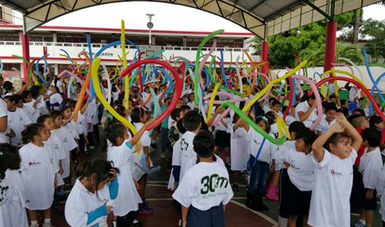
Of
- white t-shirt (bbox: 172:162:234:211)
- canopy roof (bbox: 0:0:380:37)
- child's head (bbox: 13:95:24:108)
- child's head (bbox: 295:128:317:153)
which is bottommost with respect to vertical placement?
white t-shirt (bbox: 172:162:234:211)

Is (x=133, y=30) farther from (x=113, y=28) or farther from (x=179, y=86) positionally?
(x=179, y=86)

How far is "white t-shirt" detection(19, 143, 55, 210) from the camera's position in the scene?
138 inches

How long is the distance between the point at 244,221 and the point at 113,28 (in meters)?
24.5

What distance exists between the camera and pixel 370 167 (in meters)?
3.69

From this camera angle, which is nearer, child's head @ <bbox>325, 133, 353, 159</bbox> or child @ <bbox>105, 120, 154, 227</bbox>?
child's head @ <bbox>325, 133, 353, 159</bbox>

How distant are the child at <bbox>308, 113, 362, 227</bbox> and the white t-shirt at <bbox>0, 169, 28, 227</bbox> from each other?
102 inches

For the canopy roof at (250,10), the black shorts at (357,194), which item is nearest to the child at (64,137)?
the black shorts at (357,194)

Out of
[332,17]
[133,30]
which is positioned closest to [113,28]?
[133,30]

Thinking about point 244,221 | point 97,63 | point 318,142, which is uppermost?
point 97,63

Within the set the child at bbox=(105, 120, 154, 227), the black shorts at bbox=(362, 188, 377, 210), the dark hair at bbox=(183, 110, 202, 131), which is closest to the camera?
the child at bbox=(105, 120, 154, 227)

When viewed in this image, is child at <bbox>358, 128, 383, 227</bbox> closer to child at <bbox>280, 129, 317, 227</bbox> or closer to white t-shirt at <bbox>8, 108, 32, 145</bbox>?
child at <bbox>280, 129, 317, 227</bbox>

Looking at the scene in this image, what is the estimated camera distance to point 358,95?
7.36m

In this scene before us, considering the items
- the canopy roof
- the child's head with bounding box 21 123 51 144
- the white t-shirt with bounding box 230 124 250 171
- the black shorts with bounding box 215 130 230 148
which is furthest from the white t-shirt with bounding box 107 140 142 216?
the canopy roof

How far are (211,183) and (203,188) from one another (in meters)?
0.08
